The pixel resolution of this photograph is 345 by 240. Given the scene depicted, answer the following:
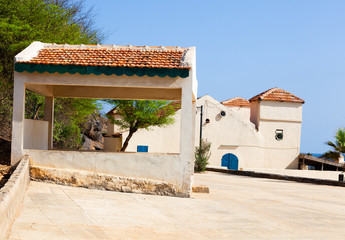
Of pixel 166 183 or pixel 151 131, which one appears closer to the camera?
pixel 166 183

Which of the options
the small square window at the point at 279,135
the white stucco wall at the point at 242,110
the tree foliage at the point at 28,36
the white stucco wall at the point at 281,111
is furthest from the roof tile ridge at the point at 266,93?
the tree foliage at the point at 28,36

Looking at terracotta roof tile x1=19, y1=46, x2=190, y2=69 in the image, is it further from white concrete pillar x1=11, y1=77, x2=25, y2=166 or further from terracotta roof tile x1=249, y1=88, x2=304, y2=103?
terracotta roof tile x1=249, y1=88, x2=304, y2=103

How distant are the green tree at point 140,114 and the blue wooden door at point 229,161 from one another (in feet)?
22.6

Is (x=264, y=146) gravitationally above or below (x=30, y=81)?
below

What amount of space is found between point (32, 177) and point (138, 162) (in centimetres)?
305

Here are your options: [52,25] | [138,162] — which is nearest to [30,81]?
[138,162]

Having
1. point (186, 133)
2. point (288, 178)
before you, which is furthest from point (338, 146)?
point (186, 133)

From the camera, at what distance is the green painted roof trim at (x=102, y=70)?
461 inches

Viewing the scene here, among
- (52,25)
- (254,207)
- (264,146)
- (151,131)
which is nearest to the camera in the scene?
(254,207)

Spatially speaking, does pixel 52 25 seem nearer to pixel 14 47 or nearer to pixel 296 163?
pixel 14 47

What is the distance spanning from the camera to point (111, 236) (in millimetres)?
6887

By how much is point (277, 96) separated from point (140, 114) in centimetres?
1499

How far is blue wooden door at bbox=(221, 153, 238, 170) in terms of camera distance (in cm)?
3656

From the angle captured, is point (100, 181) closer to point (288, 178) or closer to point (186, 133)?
point (186, 133)
